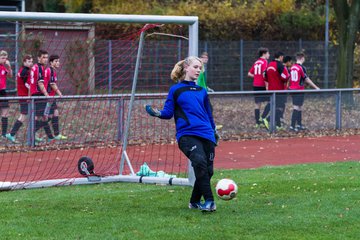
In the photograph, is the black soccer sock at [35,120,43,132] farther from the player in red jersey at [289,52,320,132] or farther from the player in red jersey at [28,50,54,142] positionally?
the player in red jersey at [289,52,320,132]

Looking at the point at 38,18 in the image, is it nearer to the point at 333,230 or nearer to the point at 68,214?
the point at 68,214

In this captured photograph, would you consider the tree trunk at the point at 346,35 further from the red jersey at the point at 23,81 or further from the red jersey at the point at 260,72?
the red jersey at the point at 23,81

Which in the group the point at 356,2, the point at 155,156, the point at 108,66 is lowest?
the point at 155,156

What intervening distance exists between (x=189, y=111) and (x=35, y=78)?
26.7 feet

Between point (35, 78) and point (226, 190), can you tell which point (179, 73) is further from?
point (35, 78)

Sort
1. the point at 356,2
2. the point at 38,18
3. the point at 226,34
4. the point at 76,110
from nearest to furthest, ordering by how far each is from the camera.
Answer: the point at 38,18
the point at 76,110
the point at 356,2
the point at 226,34

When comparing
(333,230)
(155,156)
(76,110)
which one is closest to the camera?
(333,230)

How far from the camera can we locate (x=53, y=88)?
17266mm

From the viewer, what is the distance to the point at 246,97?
1967cm

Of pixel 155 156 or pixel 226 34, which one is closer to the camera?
pixel 155 156

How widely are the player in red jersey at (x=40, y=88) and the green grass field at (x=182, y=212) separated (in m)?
4.75

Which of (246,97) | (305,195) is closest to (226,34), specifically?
(246,97)

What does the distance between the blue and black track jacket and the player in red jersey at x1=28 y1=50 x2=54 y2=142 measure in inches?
284

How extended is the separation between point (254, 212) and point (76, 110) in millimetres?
8100
